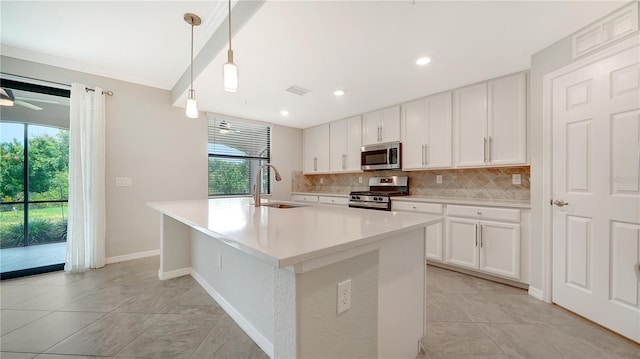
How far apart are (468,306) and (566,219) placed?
1.10 metres

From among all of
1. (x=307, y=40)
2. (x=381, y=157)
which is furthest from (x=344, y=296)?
(x=381, y=157)

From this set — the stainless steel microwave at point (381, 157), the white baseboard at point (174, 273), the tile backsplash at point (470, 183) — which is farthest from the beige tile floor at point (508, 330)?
the white baseboard at point (174, 273)

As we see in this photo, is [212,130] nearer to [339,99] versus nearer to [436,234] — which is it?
[339,99]

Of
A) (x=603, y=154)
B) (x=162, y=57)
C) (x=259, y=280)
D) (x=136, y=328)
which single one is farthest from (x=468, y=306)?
(x=162, y=57)

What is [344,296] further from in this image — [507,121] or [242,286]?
[507,121]

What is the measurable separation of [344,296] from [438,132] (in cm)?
294

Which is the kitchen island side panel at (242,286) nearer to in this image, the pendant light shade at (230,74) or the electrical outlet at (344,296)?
the electrical outlet at (344,296)

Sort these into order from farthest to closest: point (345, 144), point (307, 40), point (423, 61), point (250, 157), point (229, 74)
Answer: point (250, 157) → point (345, 144) → point (423, 61) → point (307, 40) → point (229, 74)

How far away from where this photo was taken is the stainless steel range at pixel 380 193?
356 centimetres

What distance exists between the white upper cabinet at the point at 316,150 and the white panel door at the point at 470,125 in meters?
2.47

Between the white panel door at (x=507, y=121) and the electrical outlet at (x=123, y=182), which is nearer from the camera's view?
the white panel door at (x=507, y=121)

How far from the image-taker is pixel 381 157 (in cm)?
386

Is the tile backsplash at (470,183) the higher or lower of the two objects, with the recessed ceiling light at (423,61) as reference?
lower

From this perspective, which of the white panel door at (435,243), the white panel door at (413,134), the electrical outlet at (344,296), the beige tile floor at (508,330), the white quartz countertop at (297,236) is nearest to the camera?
the white quartz countertop at (297,236)
